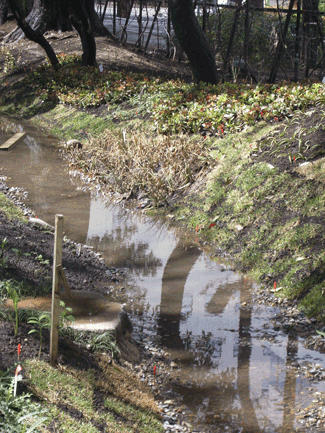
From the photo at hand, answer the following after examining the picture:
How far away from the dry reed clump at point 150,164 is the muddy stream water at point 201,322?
573mm

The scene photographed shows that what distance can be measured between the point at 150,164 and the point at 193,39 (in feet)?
14.1

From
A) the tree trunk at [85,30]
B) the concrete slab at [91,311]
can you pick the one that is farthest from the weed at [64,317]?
the tree trunk at [85,30]

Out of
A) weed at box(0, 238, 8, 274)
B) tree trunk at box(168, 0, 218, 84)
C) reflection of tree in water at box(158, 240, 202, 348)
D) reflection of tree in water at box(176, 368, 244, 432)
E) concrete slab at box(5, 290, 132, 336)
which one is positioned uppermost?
tree trunk at box(168, 0, 218, 84)

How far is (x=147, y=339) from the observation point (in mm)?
4797

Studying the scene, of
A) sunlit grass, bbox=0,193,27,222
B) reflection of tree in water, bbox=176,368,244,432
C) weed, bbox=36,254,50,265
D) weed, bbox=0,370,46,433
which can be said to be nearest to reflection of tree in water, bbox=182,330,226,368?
reflection of tree in water, bbox=176,368,244,432

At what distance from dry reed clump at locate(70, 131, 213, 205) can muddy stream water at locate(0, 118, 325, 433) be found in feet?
1.88

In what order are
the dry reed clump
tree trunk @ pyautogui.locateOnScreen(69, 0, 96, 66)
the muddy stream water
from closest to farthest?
the muddy stream water
the dry reed clump
tree trunk @ pyautogui.locateOnScreen(69, 0, 96, 66)

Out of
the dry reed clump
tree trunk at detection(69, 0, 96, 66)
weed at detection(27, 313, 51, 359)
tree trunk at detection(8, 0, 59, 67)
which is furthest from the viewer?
tree trunk at detection(8, 0, 59, 67)

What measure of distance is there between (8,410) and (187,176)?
20.1 feet

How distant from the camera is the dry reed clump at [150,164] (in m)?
8.42

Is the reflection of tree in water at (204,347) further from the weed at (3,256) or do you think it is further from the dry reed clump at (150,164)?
the dry reed clump at (150,164)

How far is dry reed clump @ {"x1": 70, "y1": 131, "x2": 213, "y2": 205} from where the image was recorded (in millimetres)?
8422

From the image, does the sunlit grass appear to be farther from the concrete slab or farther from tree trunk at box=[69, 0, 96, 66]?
tree trunk at box=[69, 0, 96, 66]

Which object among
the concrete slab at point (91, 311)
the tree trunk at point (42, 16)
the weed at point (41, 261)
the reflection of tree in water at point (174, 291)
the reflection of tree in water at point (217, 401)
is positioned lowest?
the reflection of tree in water at point (217, 401)
